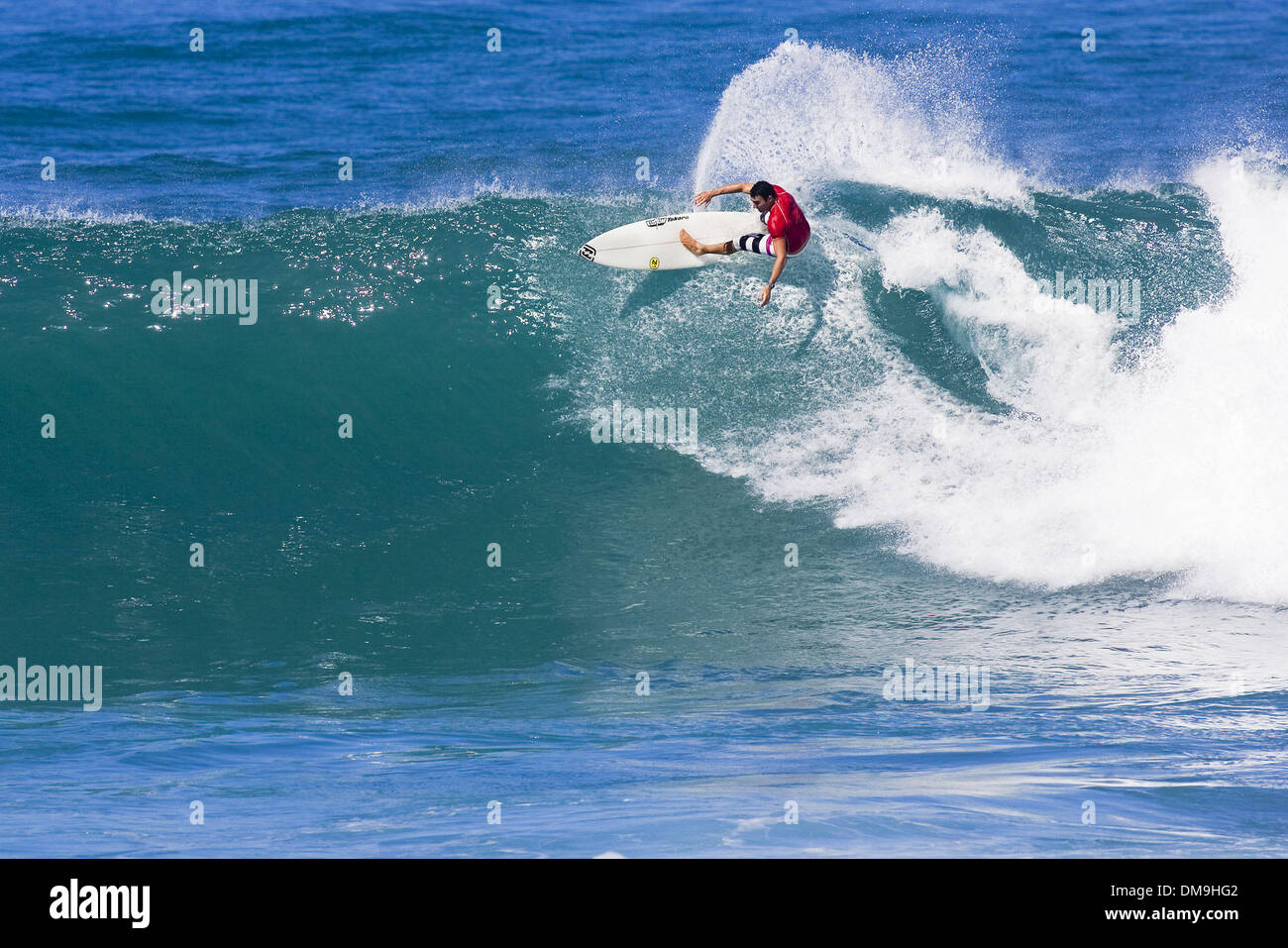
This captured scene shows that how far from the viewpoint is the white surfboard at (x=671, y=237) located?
480 inches

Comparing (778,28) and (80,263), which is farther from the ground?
(778,28)

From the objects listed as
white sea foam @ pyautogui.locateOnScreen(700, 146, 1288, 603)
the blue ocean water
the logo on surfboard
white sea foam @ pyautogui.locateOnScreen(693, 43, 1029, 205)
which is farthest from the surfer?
white sea foam @ pyautogui.locateOnScreen(693, 43, 1029, 205)

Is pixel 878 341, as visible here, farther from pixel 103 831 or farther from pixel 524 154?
pixel 103 831

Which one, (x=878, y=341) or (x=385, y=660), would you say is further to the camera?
(x=878, y=341)

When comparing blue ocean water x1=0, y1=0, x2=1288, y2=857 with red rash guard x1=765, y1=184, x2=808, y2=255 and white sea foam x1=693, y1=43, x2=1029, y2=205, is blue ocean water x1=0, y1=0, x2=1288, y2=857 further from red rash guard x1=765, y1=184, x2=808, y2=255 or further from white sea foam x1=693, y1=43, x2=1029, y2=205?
red rash guard x1=765, y1=184, x2=808, y2=255

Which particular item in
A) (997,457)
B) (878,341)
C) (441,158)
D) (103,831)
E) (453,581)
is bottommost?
(103,831)

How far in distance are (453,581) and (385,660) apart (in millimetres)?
1196

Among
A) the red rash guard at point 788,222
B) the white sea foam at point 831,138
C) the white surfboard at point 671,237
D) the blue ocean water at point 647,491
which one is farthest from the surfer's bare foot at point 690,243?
the white sea foam at point 831,138

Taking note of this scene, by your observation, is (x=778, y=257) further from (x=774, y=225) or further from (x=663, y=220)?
(x=663, y=220)

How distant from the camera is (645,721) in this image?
8117 millimetres

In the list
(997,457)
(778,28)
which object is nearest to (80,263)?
(997,457)

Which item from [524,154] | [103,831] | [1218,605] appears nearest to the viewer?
[103,831]

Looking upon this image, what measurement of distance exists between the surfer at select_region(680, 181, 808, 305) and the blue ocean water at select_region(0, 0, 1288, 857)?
71 centimetres

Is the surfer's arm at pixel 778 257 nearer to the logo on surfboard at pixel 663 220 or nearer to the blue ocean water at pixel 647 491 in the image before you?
the blue ocean water at pixel 647 491
